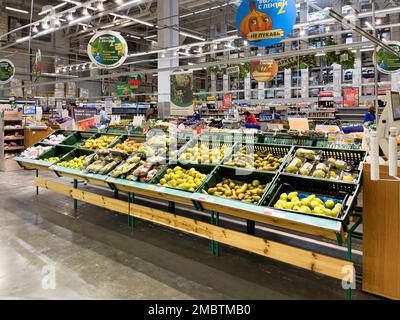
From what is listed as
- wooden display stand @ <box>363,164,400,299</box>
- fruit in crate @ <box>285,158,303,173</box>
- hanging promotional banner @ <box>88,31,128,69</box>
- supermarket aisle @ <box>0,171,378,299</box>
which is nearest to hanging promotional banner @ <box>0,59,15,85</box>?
hanging promotional banner @ <box>88,31,128,69</box>

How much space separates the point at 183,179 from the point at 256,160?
95 centimetres

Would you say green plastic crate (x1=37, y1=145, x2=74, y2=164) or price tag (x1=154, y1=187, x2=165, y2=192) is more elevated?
green plastic crate (x1=37, y1=145, x2=74, y2=164)

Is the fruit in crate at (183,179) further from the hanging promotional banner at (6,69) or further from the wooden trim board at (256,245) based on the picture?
the hanging promotional banner at (6,69)

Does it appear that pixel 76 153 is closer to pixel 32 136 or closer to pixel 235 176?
pixel 235 176

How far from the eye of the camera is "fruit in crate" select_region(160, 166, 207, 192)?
13.2 feet

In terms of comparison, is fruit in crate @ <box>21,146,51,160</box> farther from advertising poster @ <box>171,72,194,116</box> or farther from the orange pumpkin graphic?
the orange pumpkin graphic

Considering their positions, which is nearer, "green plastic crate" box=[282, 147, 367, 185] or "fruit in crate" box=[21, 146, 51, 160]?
"green plastic crate" box=[282, 147, 367, 185]

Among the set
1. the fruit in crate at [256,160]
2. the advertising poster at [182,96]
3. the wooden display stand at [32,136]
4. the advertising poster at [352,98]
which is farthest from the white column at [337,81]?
the fruit in crate at [256,160]

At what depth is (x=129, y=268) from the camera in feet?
11.9

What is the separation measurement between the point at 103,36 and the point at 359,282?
20.0 feet

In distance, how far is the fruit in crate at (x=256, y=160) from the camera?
13.0 feet

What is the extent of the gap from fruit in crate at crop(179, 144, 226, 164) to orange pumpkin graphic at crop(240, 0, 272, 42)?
155cm

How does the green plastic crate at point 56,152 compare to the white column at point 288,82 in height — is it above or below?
below

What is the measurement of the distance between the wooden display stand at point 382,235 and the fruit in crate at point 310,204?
288mm
